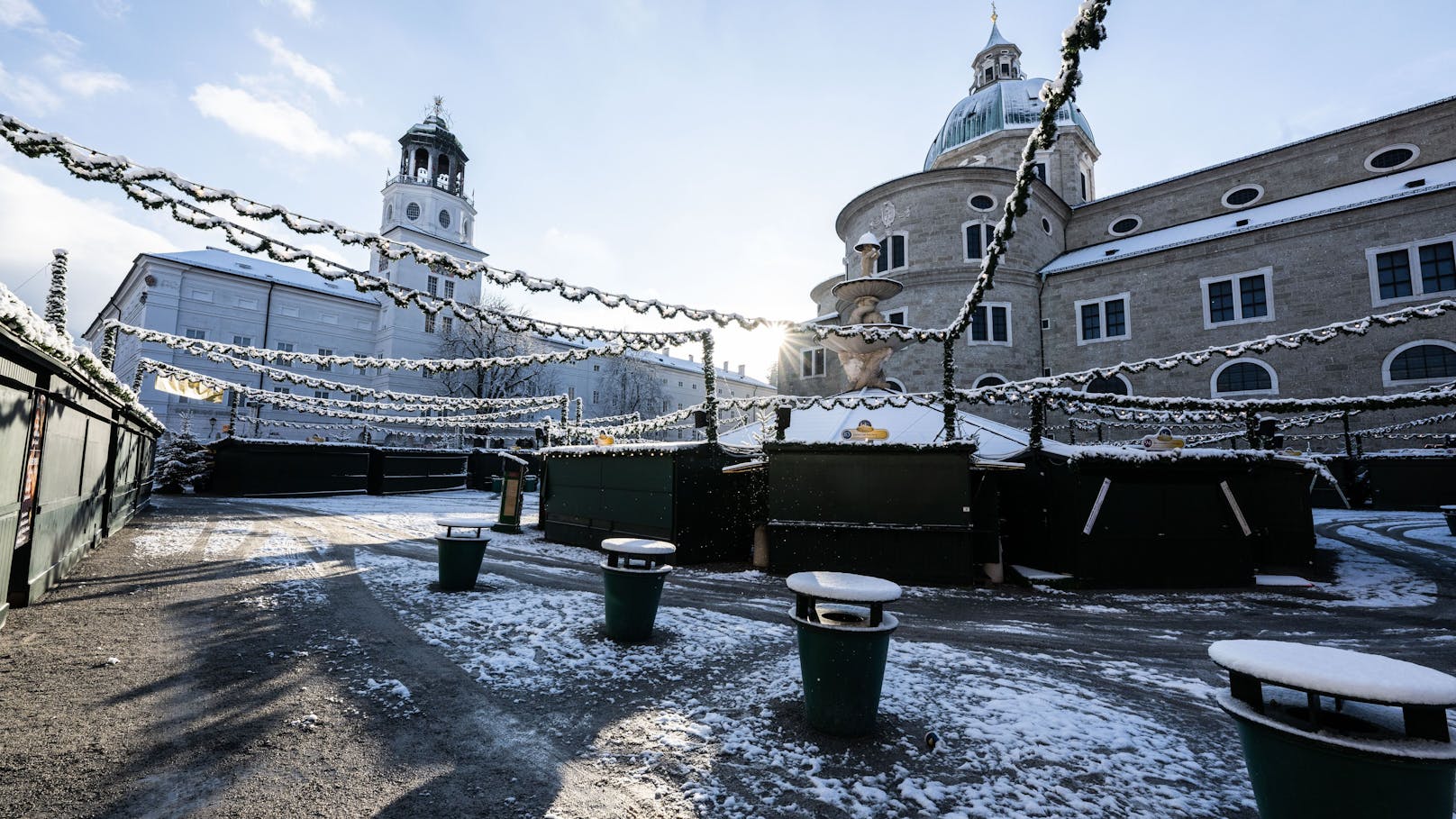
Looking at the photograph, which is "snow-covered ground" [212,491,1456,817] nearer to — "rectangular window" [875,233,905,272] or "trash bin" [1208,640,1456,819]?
Answer: "trash bin" [1208,640,1456,819]

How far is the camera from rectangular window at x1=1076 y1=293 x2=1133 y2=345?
2923cm

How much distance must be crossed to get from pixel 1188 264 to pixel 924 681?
31.6 meters

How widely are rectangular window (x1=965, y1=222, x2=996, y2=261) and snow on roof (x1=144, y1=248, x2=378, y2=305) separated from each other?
3974 centimetres

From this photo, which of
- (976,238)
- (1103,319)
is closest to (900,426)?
(1103,319)

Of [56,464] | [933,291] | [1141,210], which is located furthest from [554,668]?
[1141,210]

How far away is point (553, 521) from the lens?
14.6 meters

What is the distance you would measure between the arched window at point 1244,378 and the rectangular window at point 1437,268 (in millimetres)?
5441

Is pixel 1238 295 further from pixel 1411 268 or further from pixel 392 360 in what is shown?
pixel 392 360

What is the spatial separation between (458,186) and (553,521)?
51914 millimetres

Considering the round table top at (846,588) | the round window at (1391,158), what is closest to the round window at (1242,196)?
the round window at (1391,158)

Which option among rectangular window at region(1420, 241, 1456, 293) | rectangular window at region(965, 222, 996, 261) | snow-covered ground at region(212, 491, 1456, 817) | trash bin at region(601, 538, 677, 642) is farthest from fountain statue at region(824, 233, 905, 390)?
rectangular window at region(1420, 241, 1456, 293)

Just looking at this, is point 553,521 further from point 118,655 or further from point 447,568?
point 118,655

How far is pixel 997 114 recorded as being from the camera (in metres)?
40.3

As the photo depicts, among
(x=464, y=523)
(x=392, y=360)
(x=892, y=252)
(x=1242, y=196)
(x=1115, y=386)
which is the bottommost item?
(x=464, y=523)
